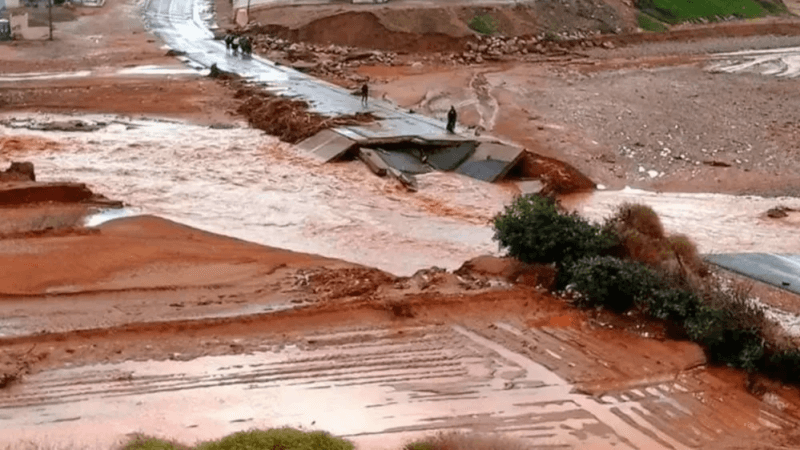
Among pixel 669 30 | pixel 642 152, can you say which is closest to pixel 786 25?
pixel 669 30

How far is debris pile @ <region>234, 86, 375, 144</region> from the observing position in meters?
24.9

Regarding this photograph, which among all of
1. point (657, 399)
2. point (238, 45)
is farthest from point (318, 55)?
point (657, 399)

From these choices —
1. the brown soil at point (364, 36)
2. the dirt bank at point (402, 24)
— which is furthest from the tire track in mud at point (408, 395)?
the dirt bank at point (402, 24)

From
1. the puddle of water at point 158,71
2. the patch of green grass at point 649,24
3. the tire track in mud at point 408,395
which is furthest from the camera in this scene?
the patch of green grass at point 649,24

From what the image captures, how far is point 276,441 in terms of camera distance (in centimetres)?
879

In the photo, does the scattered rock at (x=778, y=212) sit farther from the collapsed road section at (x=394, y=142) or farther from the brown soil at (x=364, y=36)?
the brown soil at (x=364, y=36)

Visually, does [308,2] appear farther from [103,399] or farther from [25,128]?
[103,399]

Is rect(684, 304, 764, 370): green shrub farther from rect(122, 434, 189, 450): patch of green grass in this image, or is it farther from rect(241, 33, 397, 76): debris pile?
rect(241, 33, 397, 76): debris pile

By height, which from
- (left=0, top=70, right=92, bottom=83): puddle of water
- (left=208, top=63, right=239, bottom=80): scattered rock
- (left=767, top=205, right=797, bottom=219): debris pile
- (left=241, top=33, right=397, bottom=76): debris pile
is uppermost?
(left=241, top=33, right=397, bottom=76): debris pile

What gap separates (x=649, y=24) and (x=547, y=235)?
36934mm

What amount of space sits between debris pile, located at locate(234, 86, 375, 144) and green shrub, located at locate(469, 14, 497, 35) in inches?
646

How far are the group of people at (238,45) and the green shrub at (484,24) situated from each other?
409 inches

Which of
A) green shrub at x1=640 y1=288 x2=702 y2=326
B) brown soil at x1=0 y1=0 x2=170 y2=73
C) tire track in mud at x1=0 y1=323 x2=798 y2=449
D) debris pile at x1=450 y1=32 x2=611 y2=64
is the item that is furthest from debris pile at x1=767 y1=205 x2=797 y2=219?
brown soil at x1=0 y1=0 x2=170 y2=73

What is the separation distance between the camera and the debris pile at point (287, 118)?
2488cm
